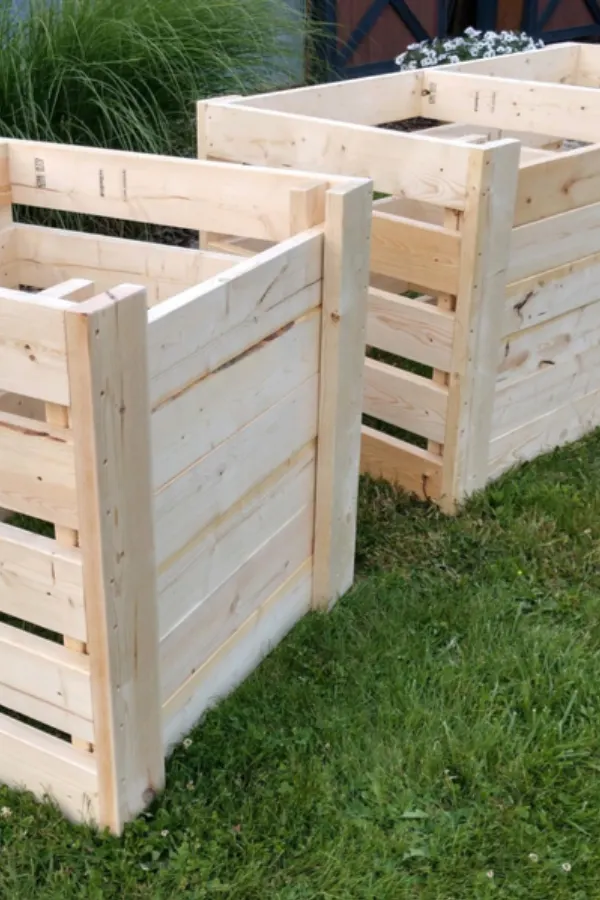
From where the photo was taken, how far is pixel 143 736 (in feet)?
7.47

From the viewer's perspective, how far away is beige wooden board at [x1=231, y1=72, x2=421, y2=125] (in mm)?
3967

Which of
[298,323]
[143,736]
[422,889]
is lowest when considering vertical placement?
[422,889]

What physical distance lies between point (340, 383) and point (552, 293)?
1.13 meters

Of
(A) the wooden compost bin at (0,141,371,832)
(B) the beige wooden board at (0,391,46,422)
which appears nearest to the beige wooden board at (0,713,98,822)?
(A) the wooden compost bin at (0,141,371,832)

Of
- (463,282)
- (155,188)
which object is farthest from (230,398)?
(463,282)

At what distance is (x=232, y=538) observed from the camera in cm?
257

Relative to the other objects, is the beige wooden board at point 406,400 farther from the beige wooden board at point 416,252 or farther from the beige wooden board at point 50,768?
the beige wooden board at point 50,768

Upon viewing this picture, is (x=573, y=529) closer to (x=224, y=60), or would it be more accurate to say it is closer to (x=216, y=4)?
(x=224, y=60)

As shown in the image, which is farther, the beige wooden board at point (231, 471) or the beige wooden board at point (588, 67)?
the beige wooden board at point (588, 67)

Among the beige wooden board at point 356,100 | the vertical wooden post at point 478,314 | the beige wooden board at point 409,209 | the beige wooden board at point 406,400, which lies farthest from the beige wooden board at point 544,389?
the beige wooden board at point 356,100

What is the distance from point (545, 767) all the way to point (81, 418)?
54.7 inches

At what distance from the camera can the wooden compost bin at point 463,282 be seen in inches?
128

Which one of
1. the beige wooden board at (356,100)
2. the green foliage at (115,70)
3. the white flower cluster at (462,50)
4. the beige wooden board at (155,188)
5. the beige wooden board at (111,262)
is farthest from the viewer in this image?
the white flower cluster at (462,50)

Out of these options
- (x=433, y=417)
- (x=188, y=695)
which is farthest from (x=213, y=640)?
(x=433, y=417)
